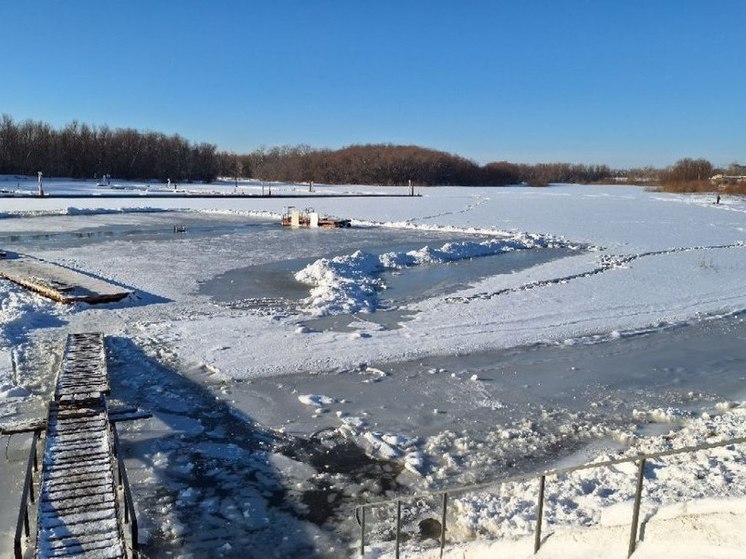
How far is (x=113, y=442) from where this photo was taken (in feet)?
19.2

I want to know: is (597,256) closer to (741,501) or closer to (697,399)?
(697,399)

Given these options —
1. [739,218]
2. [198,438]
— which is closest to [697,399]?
[198,438]

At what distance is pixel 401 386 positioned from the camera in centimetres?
827

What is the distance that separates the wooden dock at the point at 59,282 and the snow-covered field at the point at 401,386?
1.00 feet

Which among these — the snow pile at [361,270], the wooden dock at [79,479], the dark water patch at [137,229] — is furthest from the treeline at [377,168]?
the wooden dock at [79,479]

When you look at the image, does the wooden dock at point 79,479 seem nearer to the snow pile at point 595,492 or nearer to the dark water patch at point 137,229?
the snow pile at point 595,492

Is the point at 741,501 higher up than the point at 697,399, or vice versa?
the point at 741,501

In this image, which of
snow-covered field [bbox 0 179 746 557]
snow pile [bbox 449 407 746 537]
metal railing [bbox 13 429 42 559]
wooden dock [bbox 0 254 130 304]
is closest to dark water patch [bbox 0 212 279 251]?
snow-covered field [bbox 0 179 746 557]

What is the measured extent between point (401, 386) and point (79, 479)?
13.5 feet

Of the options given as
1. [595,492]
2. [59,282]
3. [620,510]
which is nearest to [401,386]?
[595,492]

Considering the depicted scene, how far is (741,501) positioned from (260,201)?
49.2 meters

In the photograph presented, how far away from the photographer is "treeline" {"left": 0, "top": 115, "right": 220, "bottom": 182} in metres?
84.9

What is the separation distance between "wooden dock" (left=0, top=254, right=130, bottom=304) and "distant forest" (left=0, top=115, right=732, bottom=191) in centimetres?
7647

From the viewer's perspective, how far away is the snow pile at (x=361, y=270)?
12.7 metres
